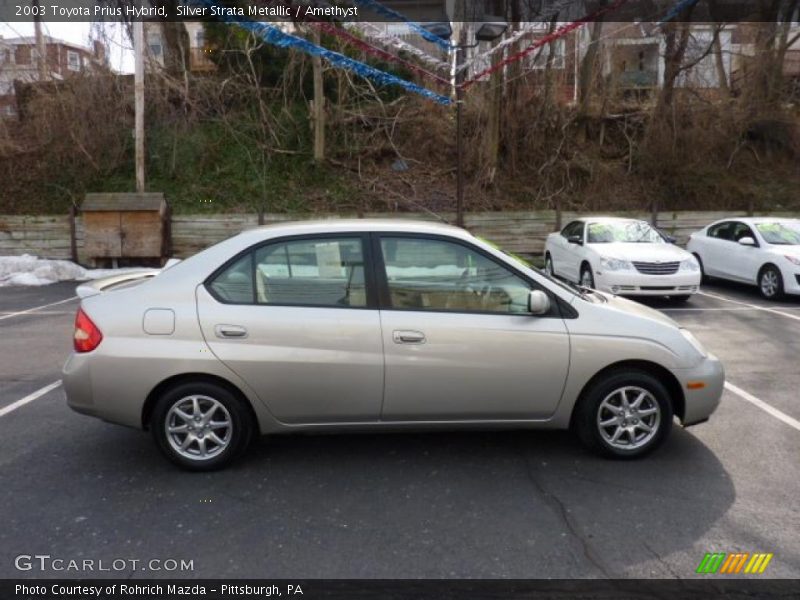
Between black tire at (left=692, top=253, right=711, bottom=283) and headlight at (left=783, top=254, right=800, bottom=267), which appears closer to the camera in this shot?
headlight at (left=783, top=254, right=800, bottom=267)

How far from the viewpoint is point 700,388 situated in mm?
4277

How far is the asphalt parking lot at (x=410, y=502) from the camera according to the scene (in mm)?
3201

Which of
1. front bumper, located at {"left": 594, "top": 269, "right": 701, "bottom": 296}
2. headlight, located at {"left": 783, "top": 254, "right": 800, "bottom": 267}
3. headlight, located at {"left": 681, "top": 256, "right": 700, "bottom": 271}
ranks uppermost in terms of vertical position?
headlight, located at {"left": 783, "top": 254, "right": 800, "bottom": 267}

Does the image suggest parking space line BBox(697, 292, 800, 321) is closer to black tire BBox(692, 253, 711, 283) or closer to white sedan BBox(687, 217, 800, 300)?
white sedan BBox(687, 217, 800, 300)

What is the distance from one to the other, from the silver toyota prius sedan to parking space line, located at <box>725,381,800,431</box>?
1.23 meters

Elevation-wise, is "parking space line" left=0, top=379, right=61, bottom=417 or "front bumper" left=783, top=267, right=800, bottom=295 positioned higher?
"front bumper" left=783, top=267, right=800, bottom=295

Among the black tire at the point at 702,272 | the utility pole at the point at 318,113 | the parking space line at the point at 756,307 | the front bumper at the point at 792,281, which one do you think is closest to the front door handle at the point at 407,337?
the parking space line at the point at 756,307

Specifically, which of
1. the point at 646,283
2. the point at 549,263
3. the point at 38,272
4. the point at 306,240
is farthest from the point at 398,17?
the point at 306,240

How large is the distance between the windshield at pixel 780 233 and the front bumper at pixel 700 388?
866cm

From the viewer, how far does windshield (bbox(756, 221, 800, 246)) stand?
11609 millimetres

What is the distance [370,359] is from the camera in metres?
4.05

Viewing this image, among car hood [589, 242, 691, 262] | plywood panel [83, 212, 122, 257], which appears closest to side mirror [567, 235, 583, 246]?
car hood [589, 242, 691, 262]

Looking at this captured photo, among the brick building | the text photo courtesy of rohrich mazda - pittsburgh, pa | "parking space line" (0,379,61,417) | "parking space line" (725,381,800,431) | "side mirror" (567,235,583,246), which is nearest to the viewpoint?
the text photo courtesy of rohrich mazda - pittsburgh, pa
